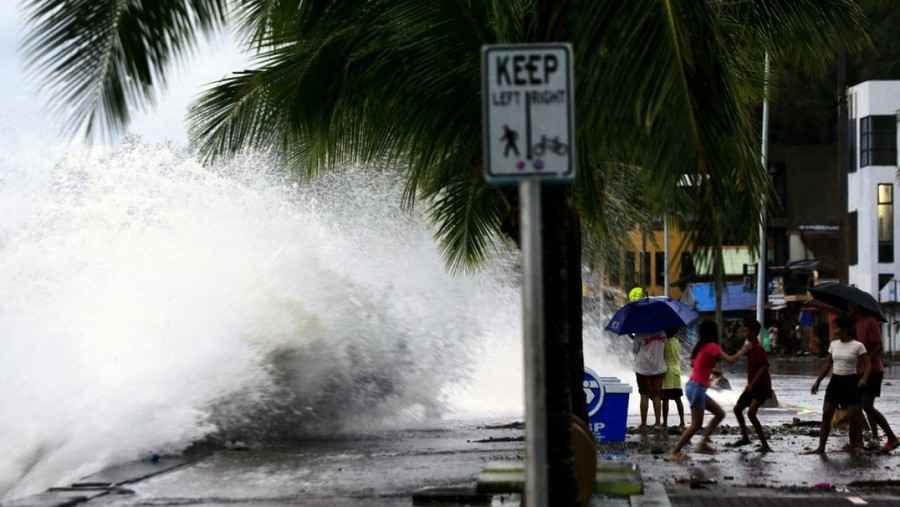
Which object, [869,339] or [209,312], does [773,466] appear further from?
[209,312]

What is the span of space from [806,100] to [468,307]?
211 ft

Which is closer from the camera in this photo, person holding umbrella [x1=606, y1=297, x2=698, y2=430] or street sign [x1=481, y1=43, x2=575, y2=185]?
street sign [x1=481, y1=43, x2=575, y2=185]

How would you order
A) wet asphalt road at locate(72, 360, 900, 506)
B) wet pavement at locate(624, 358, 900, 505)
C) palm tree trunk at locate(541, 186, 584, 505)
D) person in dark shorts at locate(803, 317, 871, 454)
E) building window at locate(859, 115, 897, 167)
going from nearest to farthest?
palm tree trunk at locate(541, 186, 584, 505), wet asphalt road at locate(72, 360, 900, 506), wet pavement at locate(624, 358, 900, 505), person in dark shorts at locate(803, 317, 871, 454), building window at locate(859, 115, 897, 167)

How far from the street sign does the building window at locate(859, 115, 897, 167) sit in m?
59.7

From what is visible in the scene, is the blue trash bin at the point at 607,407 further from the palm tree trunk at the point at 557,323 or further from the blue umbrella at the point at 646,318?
the palm tree trunk at the point at 557,323

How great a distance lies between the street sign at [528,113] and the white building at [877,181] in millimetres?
58993

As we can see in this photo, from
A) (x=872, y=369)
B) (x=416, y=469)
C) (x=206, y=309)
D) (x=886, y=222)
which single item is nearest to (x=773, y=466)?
(x=872, y=369)

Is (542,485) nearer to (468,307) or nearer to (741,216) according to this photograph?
(741,216)

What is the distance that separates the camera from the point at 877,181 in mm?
63844

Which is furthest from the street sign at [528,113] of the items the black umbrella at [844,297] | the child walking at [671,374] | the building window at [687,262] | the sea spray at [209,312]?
the child walking at [671,374]

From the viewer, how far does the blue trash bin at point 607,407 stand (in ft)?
54.3

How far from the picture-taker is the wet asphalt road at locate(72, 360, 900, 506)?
483 inches

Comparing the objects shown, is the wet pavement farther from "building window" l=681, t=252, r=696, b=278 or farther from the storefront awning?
the storefront awning

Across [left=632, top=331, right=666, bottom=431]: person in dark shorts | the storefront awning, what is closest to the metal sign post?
[left=632, top=331, right=666, bottom=431]: person in dark shorts
